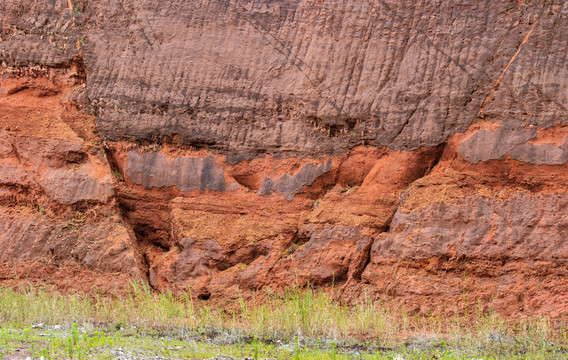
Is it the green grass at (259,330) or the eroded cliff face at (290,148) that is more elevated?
the eroded cliff face at (290,148)

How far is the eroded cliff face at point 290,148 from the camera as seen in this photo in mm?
8617

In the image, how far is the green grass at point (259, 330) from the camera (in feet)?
21.2

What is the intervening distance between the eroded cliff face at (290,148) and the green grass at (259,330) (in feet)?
0.97

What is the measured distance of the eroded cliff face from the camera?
28.3ft

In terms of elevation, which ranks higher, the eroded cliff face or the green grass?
the eroded cliff face

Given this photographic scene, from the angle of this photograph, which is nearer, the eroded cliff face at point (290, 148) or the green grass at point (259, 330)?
the green grass at point (259, 330)

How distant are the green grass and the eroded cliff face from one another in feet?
0.97

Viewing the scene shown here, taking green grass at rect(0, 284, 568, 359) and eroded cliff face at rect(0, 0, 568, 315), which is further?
eroded cliff face at rect(0, 0, 568, 315)

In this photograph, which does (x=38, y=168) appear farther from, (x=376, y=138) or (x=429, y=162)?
(x=429, y=162)

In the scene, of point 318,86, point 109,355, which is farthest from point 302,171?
point 109,355

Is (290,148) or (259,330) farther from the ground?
(290,148)

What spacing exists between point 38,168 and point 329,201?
14.6 feet

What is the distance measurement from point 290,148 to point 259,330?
3.06 meters

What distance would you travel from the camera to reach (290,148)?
978cm
